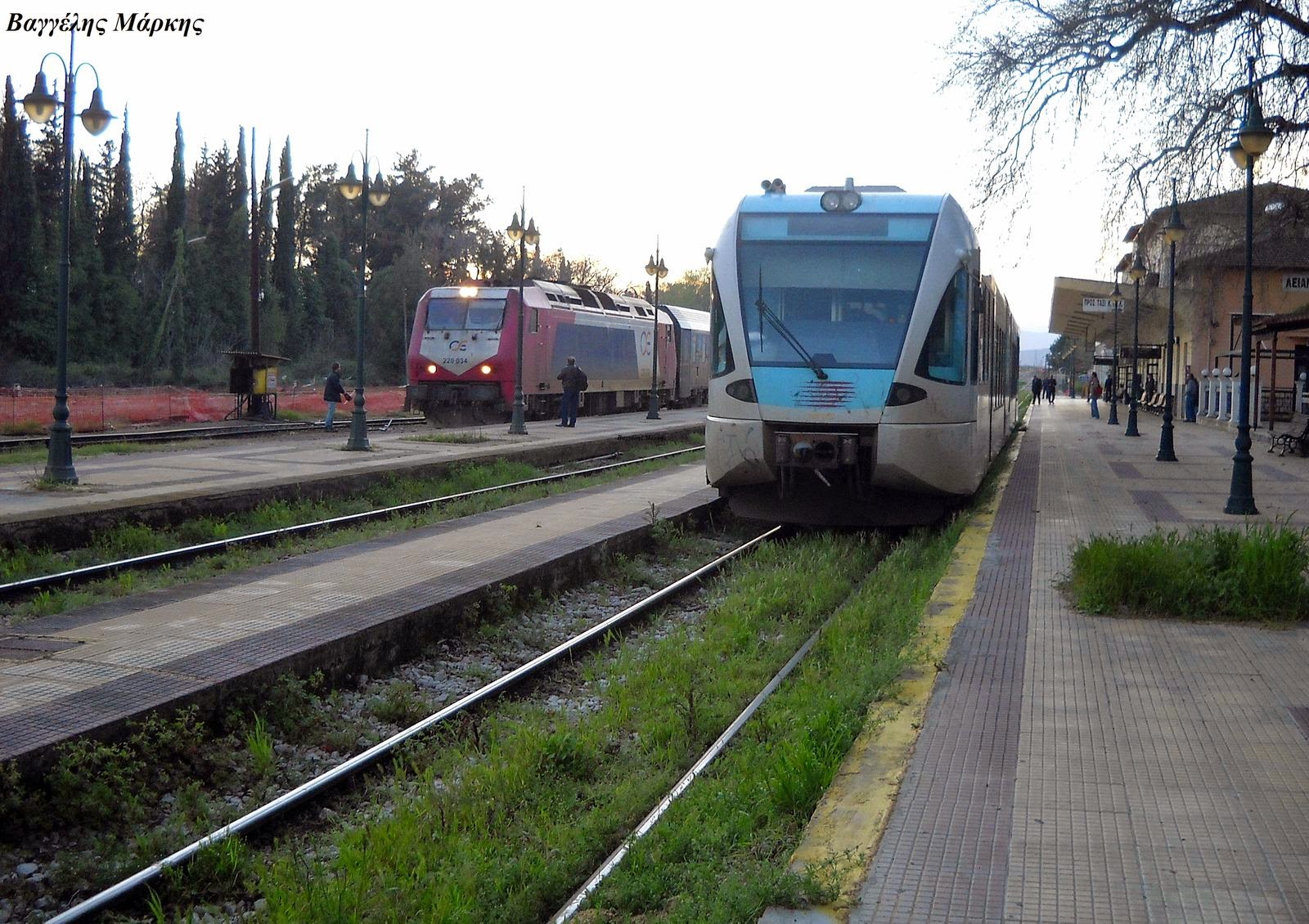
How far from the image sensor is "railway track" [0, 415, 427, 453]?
73.2ft

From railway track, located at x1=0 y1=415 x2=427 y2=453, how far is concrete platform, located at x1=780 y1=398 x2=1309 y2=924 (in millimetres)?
18084

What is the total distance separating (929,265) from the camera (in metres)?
11.7

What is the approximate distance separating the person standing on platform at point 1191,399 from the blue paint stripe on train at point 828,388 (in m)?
31.2

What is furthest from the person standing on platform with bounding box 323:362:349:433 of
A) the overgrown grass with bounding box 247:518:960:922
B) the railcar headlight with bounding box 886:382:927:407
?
the overgrown grass with bounding box 247:518:960:922

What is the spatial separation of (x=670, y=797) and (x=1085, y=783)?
165cm

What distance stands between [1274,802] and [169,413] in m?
29.6

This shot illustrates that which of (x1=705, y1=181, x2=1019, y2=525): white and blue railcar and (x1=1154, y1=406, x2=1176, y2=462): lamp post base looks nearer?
(x1=705, y1=181, x2=1019, y2=525): white and blue railcar

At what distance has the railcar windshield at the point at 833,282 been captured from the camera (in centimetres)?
1174

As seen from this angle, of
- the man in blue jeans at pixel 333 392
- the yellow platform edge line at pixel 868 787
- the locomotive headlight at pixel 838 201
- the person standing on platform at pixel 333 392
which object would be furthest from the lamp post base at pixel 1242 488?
the man in blue jeans at pixel 333 392

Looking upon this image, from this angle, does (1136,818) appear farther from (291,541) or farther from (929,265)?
(291,541)

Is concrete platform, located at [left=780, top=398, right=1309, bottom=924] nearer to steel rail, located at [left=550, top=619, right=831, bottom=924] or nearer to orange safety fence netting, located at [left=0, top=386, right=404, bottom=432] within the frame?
steel rail, located at [left=550, top=619, right=831, bottom=924]

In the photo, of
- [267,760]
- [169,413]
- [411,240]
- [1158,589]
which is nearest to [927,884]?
[267,760]

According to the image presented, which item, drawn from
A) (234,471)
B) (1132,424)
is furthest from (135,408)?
(1132,424)

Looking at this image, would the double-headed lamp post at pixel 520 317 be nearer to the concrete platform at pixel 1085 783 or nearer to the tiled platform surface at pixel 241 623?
the tiled platform surface at pixel 241 623
